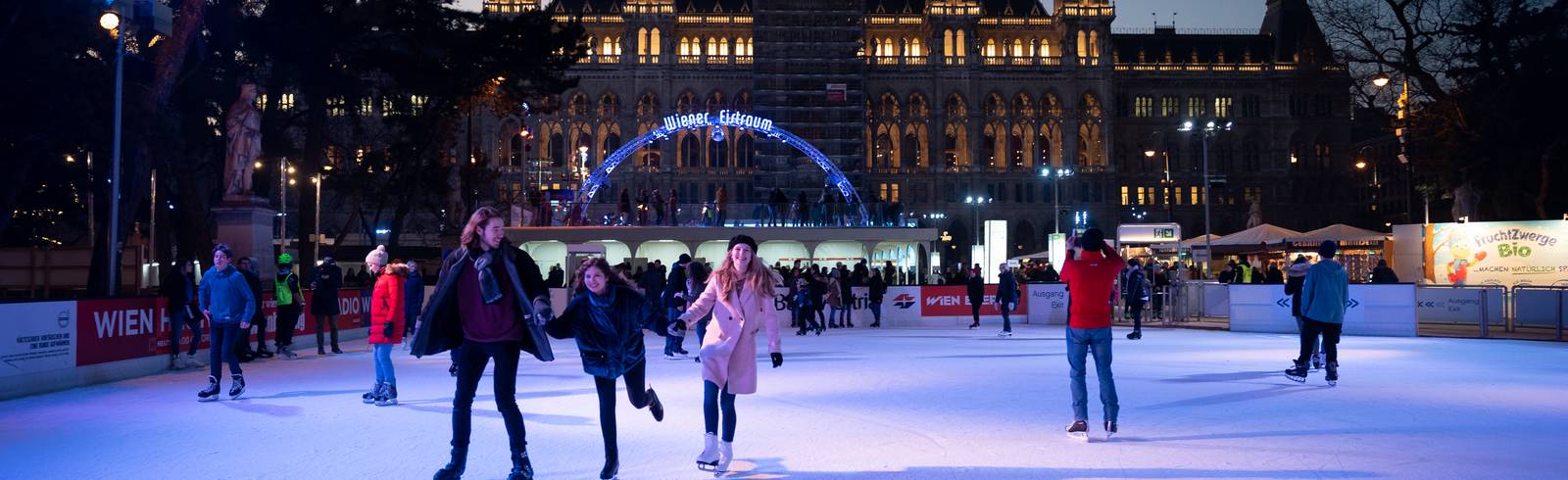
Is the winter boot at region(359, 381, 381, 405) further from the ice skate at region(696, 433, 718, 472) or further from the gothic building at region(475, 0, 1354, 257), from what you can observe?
the gothic building at region(475, 0, 1354, 257)

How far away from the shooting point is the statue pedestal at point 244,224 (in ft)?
81.4

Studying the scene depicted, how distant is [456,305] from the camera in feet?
24.1

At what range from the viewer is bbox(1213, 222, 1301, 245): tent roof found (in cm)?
4166

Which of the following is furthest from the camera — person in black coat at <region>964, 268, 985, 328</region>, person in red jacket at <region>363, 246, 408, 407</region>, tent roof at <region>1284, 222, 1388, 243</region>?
tent roof at <region>1284, 222, 1388, 243</region>

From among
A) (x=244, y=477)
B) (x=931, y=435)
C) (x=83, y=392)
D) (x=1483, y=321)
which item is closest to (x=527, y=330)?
(x=244, y=477)

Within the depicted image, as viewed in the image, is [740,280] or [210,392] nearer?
[740,280]

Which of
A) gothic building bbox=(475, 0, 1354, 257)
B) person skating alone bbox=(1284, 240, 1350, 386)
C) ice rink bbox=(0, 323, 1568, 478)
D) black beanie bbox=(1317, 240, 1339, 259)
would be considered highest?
gothic building bbox=(475, 0, 1354, 257)

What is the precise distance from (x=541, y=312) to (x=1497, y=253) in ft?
89.7

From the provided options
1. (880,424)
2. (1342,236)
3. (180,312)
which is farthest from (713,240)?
(880,424)

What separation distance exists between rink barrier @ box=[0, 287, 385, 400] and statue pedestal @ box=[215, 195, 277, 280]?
21.5 feet

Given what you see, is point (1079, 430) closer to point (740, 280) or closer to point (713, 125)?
point (740, 280)

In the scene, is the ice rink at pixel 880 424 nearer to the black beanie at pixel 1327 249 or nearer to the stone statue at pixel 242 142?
the black beanie at pixel 1327 249

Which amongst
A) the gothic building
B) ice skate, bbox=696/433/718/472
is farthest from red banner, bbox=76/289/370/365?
the gothic building

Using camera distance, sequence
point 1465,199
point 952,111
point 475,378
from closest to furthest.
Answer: point 475,378
point 1465,199
point 952,111
